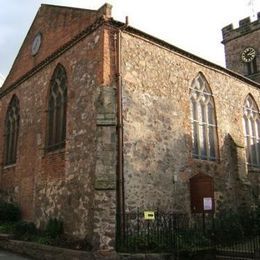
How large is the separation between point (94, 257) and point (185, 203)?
198 inches

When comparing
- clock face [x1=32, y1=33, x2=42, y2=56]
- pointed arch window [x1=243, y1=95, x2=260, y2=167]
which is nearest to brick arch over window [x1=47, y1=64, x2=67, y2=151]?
clock face [x1=32, y1=33, x2=42, y2=56]

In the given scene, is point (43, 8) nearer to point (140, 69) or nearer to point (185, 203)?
point (140, 69)

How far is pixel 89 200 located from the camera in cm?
1330

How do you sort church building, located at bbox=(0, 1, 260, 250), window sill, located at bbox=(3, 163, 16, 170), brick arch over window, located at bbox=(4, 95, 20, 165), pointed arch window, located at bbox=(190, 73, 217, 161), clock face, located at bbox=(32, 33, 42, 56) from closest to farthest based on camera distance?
church building, located at bbox=(0, 1, 260, 250), pointed arch window, located at bbox=(190, 73, 217, 161), clock face, located at bbox=(32, 33, 42, 56), window sill, located at bbox=(3, 163, 16, 170), brick arch over window, located at bbox=(4, 95, 20, 165)

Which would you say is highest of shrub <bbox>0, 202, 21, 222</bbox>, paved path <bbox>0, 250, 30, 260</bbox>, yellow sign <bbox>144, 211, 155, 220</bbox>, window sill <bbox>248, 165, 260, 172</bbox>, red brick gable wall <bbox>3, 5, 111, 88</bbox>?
red brick gable wall <bbox>3, 5, 111, 88</bbox>

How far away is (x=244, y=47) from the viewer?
3272 cm

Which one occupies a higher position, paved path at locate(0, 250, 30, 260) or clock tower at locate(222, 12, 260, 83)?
clock tower at locate(222, 12, 260, 83)

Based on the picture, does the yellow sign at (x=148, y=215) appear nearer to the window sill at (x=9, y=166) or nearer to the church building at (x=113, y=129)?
the church building at (x=113, y=129)

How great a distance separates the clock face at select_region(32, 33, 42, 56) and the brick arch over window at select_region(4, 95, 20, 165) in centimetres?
280

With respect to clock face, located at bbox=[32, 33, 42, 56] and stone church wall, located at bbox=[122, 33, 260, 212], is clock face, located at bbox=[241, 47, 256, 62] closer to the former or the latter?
stone church wall, located at bbox=[122, 33, 260, 212]

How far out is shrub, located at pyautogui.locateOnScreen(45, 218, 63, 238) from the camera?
14.4 metres

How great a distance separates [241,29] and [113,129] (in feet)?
77.8

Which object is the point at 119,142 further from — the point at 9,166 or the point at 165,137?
the point at 9,166

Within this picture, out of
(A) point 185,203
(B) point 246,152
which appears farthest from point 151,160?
(B) point 246,152
